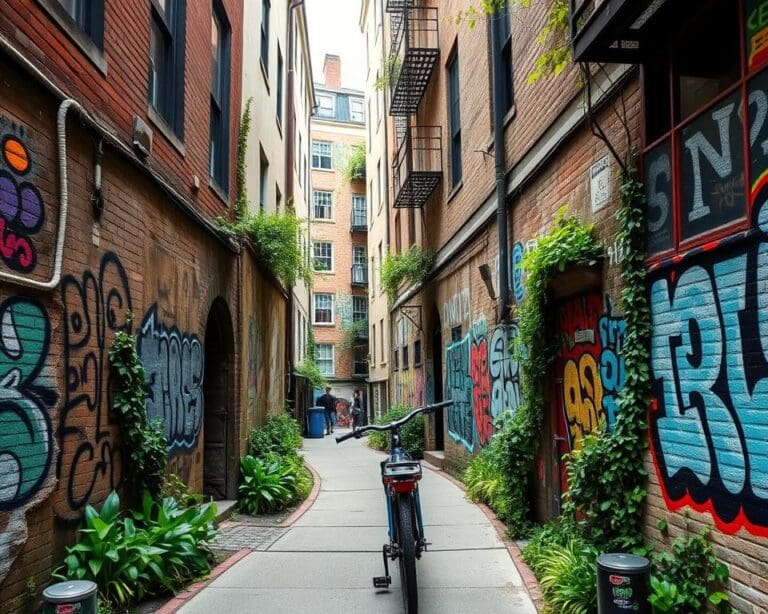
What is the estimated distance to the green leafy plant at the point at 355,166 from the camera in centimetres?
3603

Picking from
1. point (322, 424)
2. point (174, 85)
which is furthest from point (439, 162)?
A: point (322, 424)

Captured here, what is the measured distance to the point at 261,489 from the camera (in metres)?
8.86

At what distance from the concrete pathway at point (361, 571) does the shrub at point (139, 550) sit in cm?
31

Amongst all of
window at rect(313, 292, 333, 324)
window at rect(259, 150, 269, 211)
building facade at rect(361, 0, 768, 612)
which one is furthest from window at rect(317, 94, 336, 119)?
building facade at rect(361, 0, 768, 612)

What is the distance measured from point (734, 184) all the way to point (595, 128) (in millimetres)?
1966

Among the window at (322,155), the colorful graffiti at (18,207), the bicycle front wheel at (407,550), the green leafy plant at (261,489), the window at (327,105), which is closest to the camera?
the colorful graffiti at (18,207)

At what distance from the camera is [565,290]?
604 cm

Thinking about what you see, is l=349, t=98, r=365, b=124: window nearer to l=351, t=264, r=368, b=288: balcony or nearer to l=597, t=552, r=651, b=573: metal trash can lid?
l=351, t=264, r=368, b=288: balcony

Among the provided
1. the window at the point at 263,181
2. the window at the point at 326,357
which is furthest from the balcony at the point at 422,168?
the window at the point at 326,357

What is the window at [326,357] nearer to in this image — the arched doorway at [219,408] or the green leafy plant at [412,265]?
the green leafy plant at [412,265]

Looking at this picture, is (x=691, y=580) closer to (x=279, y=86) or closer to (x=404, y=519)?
(x=404, y=519)

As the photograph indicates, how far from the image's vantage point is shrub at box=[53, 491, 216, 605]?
14.9ft

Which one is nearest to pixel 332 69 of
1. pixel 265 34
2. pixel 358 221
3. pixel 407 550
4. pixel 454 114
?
pixel 358 221

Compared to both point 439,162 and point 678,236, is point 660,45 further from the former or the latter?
point 439,162
